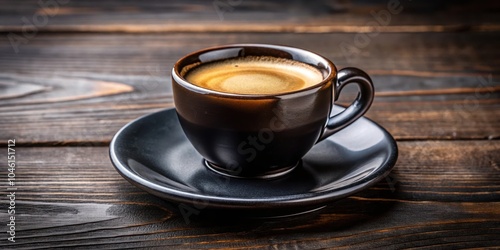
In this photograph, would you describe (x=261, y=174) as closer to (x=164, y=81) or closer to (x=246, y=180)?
(x=246, y=180)

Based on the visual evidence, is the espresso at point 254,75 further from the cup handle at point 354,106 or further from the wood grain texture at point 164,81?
the wood grain texture at point 164,81

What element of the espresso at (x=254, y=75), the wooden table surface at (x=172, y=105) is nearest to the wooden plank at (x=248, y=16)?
the wooden table surface at (x=172, y=105)

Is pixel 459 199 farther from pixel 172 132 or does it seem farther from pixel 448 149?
pixel 172 132

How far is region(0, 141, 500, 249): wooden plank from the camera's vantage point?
0.60 metres

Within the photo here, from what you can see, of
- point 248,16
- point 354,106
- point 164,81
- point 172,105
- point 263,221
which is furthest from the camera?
point 248,16

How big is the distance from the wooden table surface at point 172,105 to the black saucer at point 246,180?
3 centimetres

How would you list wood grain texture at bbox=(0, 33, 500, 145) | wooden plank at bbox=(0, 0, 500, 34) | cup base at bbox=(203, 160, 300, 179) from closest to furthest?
1. cup base at bbox=(203, 160, 300, 179)
2. wood grain texture at bbox=(0, 33, 500, 145)
3. wooden plank at bbox=(0, 0, 500, 34)

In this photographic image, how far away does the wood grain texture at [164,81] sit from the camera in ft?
2.94

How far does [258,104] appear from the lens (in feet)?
2.09

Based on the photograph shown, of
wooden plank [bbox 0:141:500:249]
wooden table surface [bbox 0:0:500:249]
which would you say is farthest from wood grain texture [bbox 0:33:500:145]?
wooden plank [bbox 0:141:500:249]

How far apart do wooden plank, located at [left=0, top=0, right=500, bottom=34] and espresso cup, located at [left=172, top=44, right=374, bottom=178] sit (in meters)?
0.58

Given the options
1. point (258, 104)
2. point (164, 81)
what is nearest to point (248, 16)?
point (164, 81)

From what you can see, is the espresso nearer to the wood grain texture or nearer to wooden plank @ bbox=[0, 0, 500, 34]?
the wood grain texture

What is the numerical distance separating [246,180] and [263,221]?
0.24 feet
